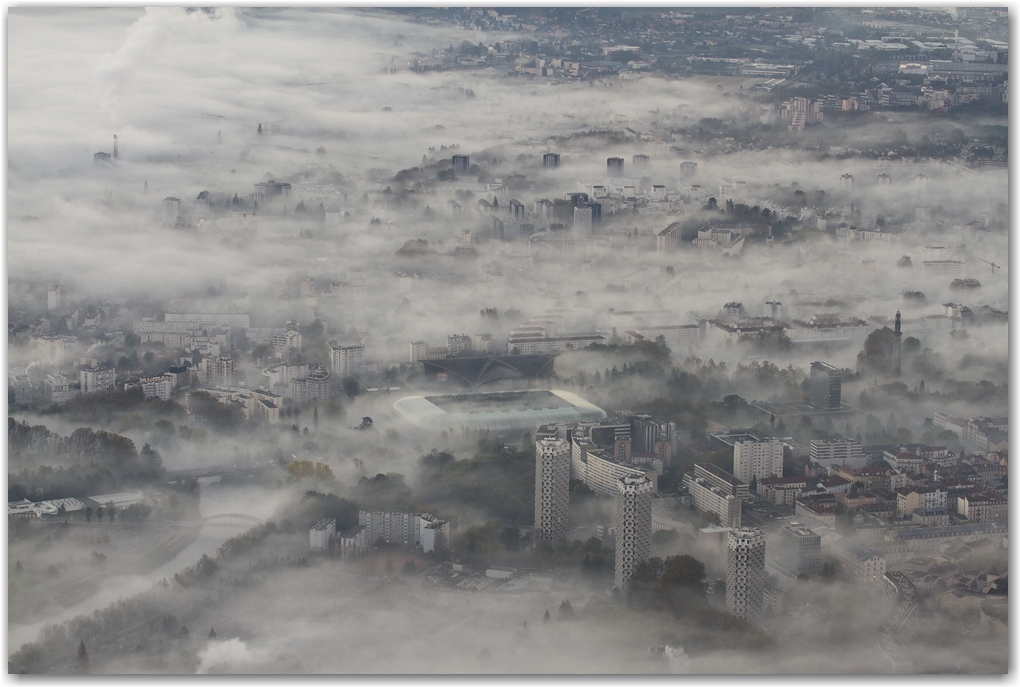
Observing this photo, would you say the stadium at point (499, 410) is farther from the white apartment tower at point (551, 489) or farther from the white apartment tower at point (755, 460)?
the white apartment tower at point (755, 460)

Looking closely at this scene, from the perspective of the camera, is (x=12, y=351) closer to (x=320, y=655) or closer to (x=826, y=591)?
(x=320, y=655)

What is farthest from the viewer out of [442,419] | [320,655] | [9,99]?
[442,419]

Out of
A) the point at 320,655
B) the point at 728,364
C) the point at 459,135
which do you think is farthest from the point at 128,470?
the point at 728,364

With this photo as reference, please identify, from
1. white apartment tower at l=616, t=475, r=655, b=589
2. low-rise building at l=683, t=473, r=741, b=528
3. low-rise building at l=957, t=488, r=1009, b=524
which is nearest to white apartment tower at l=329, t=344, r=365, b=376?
white apartment tower at l=616, t=475, r=655, b=589

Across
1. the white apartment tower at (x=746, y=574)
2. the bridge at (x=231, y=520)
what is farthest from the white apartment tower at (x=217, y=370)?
the white apartment tower at (x=746, y=574)

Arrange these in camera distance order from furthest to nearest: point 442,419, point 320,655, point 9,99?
point 442,419 → point 9,99 → point 320,655

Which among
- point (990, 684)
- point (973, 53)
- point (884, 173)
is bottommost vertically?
point (990, 684)

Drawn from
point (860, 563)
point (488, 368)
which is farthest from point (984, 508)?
point (488, 368)

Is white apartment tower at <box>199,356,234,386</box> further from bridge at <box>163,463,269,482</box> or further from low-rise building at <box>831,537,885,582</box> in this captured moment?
low-rise building at <box>831,537,885,582</box>
